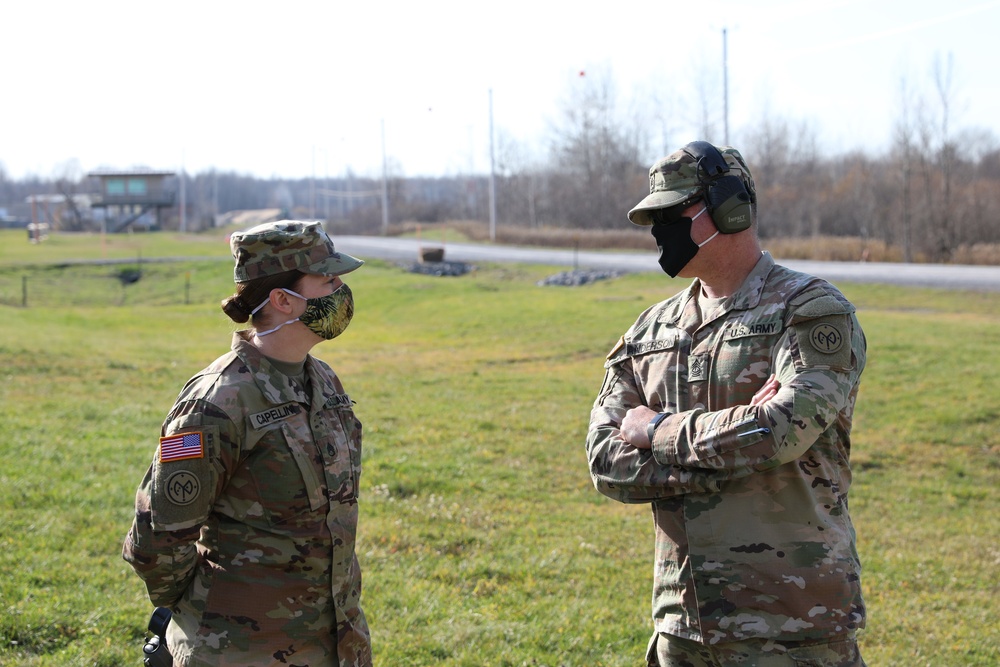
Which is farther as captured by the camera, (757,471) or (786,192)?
(786,192)

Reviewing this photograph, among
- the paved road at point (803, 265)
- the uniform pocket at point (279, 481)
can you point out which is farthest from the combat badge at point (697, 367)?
the paved road at point (803, 265)

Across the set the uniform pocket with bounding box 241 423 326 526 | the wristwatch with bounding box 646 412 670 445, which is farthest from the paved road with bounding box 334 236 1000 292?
the uniform pocket with bounding box 241 423 326 526

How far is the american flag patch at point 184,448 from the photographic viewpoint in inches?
107

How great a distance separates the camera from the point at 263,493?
284 centimetres

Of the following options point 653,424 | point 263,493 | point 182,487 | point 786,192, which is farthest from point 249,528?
point 786,192

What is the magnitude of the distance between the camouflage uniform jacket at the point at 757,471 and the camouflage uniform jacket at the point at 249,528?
3.05 feet

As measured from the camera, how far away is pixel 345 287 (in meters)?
3.13

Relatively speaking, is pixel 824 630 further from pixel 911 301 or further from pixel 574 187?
pixel 574 187

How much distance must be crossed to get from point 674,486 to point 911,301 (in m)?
20.9

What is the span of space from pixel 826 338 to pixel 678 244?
0.56 meters

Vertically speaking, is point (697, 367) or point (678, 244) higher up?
point (678, 244)

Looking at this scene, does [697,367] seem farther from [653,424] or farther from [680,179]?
[680,179]

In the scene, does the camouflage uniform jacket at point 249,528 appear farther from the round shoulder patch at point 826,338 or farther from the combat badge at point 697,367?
the round shoulder patch at point 826,338

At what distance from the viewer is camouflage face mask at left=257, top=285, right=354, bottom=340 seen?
9.86 ft
